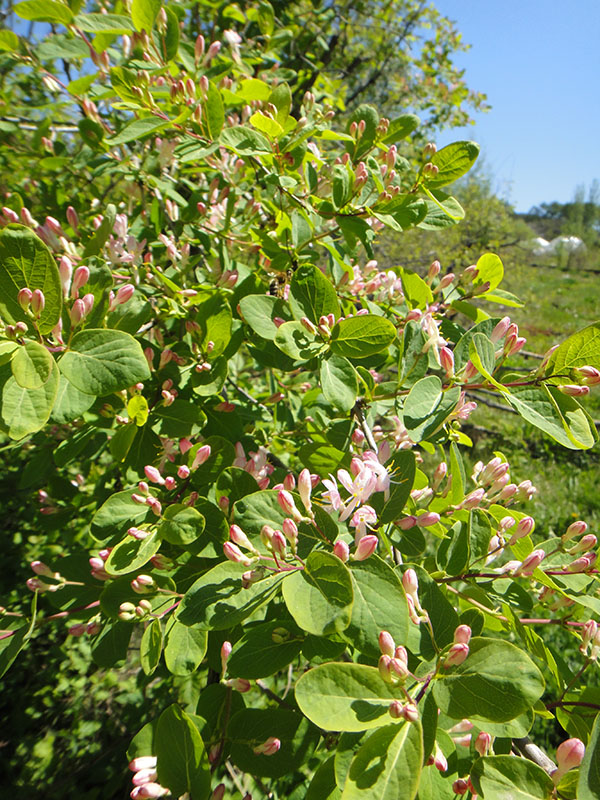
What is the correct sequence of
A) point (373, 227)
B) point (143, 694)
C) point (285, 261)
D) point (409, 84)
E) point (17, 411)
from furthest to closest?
point (409, 84) < point (143, 694) < point (373, 227) < point (285, 261) < point (17, 411)

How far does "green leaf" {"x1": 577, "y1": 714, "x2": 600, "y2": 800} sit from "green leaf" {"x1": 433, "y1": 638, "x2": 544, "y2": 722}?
3.8 inches

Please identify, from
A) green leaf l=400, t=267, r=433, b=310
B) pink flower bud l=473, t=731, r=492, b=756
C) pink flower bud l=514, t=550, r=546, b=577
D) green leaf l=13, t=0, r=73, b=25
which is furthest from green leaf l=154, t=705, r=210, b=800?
green leaf l=13, t=0, r=73, b=25

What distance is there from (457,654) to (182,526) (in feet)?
1.89

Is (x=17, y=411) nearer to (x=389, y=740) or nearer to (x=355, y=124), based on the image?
(x=389, y=740)

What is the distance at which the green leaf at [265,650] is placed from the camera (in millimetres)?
875

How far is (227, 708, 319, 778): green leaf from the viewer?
0.95 meters

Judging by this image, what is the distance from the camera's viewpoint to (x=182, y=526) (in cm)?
99

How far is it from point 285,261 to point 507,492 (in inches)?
33.8

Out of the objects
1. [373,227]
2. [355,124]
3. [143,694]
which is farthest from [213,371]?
[143,694]

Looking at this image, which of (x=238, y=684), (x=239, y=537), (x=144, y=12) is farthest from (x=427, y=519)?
(x=144, y=12)

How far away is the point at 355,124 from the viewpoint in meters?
1.38

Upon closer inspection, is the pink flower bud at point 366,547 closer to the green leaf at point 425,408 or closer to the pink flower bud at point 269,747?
the green leaf at point 425,408

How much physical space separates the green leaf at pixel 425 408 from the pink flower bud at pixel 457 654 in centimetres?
35

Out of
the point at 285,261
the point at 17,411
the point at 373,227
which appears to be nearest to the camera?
the point at 17,411
